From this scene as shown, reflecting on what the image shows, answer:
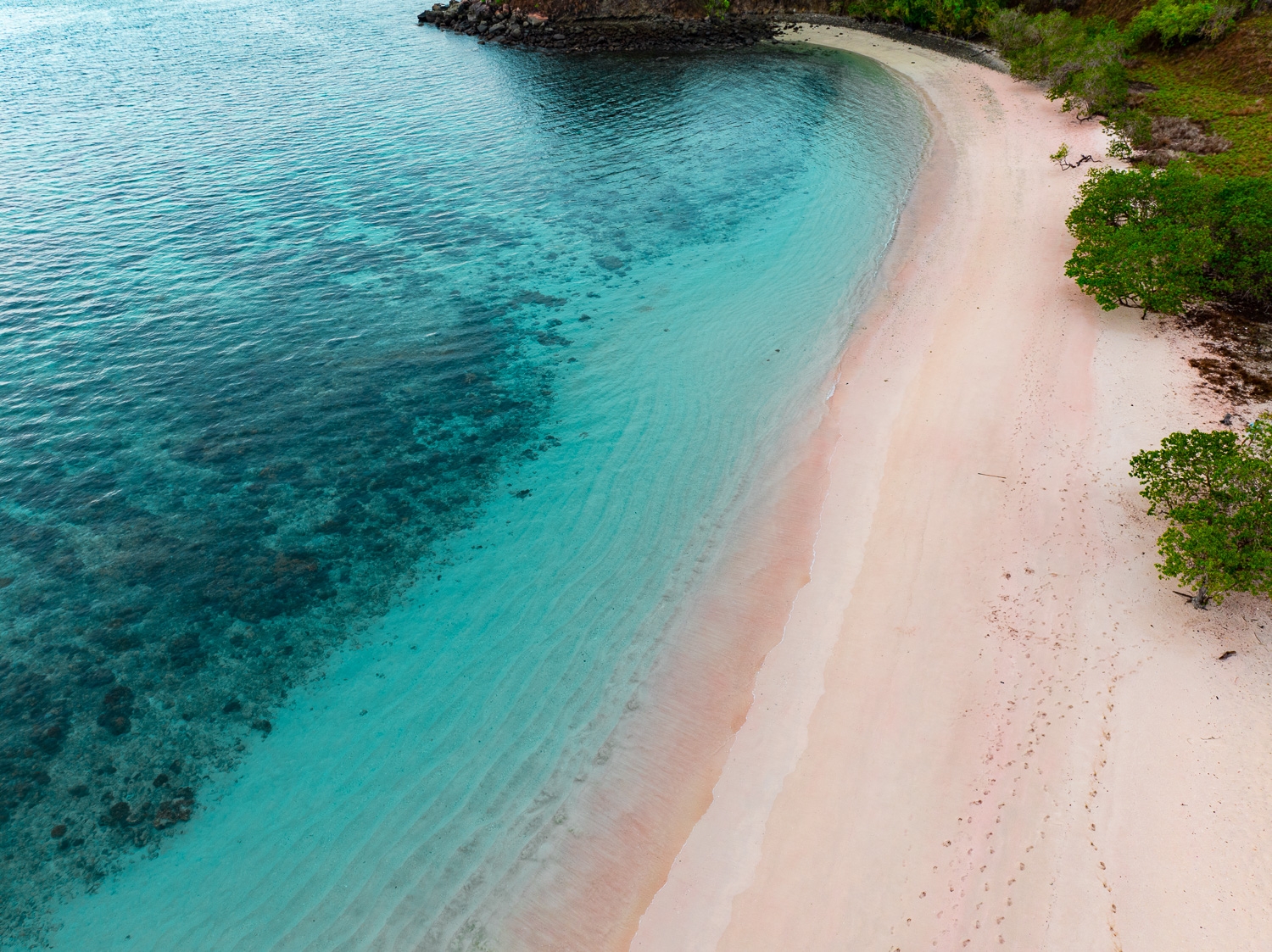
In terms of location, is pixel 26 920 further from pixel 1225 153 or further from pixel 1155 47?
pixel 1155 47

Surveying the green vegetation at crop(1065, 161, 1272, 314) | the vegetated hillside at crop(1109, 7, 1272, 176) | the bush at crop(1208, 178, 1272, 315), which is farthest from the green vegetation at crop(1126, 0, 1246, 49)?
the bush at crop(1208, 178, 1272, 315)

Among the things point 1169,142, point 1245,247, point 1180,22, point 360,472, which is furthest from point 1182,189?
point 360,472

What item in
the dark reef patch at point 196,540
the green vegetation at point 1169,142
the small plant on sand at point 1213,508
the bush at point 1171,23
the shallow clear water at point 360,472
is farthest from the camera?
the bush at point 1171,23

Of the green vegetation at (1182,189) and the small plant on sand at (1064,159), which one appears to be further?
the small plant on sand at (1064,159)

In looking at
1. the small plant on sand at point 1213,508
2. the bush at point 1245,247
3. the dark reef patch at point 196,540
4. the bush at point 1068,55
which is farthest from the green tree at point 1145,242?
the dark reef patch at point 196,540

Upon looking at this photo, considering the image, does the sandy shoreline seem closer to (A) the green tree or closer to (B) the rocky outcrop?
(A) the green tree

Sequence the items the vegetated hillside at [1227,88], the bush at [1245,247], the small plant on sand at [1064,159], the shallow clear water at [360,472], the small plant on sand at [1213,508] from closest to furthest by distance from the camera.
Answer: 1. the shallow clear water at [360,472]
2. the small plant on sand at [1213,508]
3. the bush at [1245,247]
4. the vegetated hillside at [1227,88]
5. the small plant on sand at [1064,159]

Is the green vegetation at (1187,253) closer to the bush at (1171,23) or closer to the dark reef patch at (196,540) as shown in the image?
the dark reef patch at (196,540)

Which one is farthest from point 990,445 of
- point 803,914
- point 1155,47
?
point 1155,47
